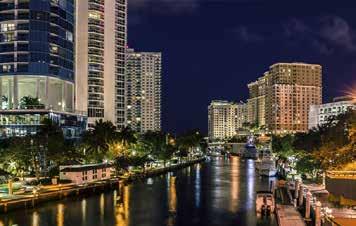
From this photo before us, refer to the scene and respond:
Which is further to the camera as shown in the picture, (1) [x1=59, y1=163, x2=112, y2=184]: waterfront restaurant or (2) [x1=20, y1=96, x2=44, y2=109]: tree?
(2) [x1=20, y1=96, x2=44, y2=109]: tree

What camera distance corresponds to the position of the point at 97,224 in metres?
54.3

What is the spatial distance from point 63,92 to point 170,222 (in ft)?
233

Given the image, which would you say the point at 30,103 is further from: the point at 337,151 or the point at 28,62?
the point at 337,151

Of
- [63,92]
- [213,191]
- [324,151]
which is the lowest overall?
[213,191]

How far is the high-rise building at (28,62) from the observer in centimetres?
11181

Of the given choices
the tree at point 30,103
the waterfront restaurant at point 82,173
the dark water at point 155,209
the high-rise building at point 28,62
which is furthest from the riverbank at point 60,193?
the high-rise building at point 28,62

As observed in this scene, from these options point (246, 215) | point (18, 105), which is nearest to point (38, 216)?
point (246, 215)

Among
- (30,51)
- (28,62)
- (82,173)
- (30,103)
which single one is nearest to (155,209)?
(82,173)

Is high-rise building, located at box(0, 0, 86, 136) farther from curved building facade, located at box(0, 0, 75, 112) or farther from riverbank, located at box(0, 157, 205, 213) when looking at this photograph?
riverbank, located at box(0, 157, 205, 213)

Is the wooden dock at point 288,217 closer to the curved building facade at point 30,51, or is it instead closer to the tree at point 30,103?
the tree at point 30,103

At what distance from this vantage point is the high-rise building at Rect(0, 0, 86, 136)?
11181cm

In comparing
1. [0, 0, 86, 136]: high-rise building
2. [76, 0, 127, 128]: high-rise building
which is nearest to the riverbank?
[0, 0, 86, 136]: high-rise building

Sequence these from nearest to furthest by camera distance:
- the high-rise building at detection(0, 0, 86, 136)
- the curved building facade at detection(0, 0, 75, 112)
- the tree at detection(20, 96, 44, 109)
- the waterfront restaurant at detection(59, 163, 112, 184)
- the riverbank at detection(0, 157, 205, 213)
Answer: the riverbank at detection(0, 157, 205, 213), the waterfront restaurant at detection(59, 163, 112, 184), the tree at detection(20, 96, 44, 109), the high-rise building at detection(0, 0, 86, 136), the curved building facade at detection(0, 0, 75, 112)

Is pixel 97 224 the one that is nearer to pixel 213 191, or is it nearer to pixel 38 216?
pixel 38 216
